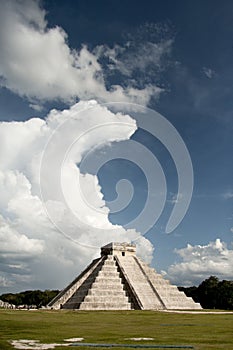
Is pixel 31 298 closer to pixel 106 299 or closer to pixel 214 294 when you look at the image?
pixel 214 294

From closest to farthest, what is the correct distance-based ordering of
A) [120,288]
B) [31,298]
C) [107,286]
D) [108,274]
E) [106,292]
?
[106,292]
[107,286]
[120,288]
[108,274]
[31,298]

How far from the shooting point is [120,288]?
255ft

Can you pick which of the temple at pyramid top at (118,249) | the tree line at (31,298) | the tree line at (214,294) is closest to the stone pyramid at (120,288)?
the temple at pyramid top at (118,249)

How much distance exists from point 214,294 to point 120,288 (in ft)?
160

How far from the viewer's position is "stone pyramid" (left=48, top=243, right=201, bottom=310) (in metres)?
73.4

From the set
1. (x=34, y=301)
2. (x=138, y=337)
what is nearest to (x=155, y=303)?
(x=138, y=337)

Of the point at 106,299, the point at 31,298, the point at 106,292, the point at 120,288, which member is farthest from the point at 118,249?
the point at 31,298

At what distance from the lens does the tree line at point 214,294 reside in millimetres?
111875

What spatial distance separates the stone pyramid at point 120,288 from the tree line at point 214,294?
3261 cm

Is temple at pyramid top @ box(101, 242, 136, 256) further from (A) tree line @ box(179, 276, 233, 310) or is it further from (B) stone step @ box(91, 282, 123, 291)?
(A) tree line @ box(179, 276, 233, 310)

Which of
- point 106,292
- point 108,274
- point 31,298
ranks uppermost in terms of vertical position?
point 31,298

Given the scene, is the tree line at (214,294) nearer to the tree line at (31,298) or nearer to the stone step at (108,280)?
the stone step at (108,280)

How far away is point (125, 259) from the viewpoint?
90.6 metres

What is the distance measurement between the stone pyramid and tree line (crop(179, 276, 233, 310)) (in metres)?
32.6
